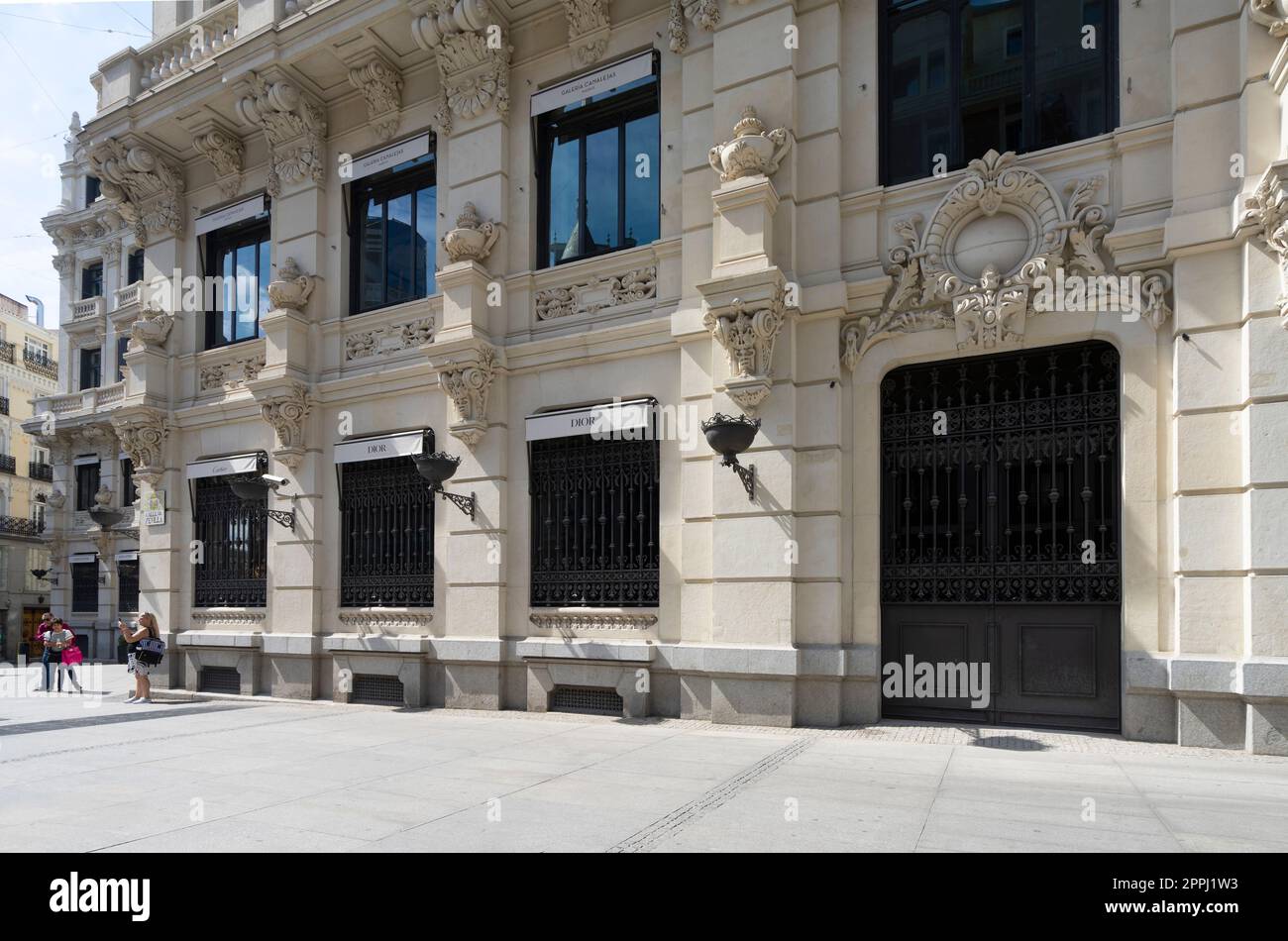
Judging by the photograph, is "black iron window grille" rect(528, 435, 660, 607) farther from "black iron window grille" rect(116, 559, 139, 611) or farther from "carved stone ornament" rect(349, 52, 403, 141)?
"black iron window grille" rect(116, 559, 139, 611)

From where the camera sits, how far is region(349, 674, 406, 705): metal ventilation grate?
1377cm

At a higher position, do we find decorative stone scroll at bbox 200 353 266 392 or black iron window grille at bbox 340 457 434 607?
decorative stone scroll at bbox 200 353 266 392

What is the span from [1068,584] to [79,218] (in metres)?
41.1

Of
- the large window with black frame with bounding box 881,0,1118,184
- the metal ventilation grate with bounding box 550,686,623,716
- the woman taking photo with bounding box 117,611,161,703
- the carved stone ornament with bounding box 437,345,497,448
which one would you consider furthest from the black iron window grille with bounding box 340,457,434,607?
the large window with black frame with bounding box 881,0,1118,184

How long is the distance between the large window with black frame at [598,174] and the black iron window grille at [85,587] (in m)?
31.1

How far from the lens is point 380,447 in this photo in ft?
46.2

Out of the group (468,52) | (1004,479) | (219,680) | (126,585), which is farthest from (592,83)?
(126,585)

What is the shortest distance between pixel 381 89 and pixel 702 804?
43.7 ft

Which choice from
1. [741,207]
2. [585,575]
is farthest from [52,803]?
[741,207]

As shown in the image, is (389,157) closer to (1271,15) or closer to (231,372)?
(231,372)

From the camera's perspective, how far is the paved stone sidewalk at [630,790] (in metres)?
5.69

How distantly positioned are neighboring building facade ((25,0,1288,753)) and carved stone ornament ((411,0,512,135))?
0.22 feet

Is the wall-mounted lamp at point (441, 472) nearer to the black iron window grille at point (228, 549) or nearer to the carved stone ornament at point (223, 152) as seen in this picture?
the black iron window grille at point (228, 549)

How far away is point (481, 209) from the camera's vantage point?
44.1 ft
